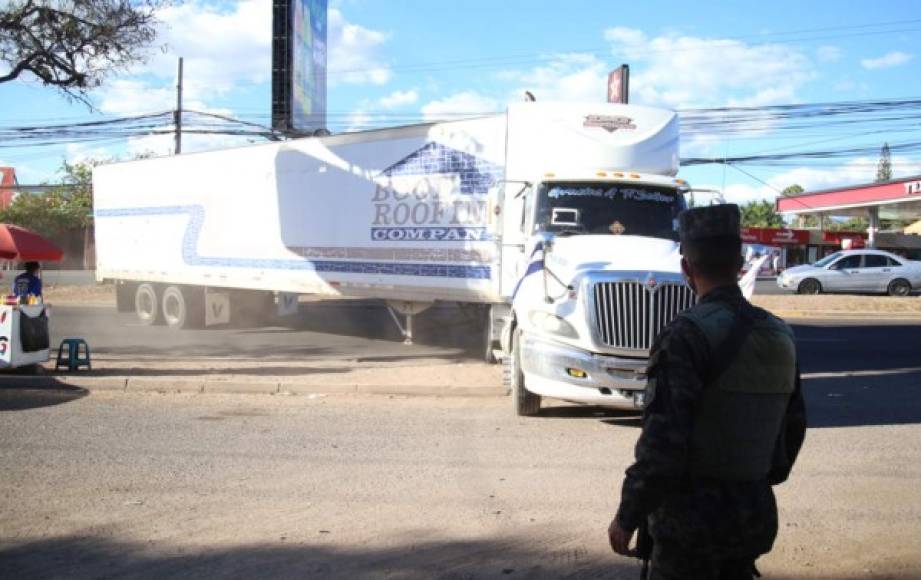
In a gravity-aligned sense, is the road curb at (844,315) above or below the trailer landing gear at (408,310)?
below

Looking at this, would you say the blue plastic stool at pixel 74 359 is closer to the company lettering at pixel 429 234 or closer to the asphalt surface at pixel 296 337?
the asphalt surface at pixel 296 337

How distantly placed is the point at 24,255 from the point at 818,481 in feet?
34.2

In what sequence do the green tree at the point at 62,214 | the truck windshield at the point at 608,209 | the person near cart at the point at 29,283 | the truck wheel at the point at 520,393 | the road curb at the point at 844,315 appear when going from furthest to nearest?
the green tree at the point at 62,214
the road curb at the point at 844,315
the person near cart at the point at 29,283
the truck windshield at the point at 608,209
the truck wheel at the point at 520,393

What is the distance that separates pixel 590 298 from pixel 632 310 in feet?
1.40

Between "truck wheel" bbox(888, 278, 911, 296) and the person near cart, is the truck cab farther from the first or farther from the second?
"truck wheel" bbox(888, 278, 911, 296)

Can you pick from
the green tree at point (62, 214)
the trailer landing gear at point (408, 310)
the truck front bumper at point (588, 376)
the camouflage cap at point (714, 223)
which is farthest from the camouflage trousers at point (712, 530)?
the green tree at point (62, 214)

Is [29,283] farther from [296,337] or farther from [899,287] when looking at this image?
[899,287]

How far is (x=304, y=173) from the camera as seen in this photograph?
1526 centimetres

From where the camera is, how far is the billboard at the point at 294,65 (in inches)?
1065

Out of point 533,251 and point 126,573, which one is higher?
point 533,251

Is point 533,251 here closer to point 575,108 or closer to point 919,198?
point 575,108

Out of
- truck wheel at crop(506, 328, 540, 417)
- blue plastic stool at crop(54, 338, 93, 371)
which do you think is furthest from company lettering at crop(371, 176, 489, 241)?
blue plastic stool at crop(54, 338, 93, 371)

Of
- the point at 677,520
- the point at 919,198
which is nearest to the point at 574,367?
the point at 677,520

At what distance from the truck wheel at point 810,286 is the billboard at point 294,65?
18.6 metres
